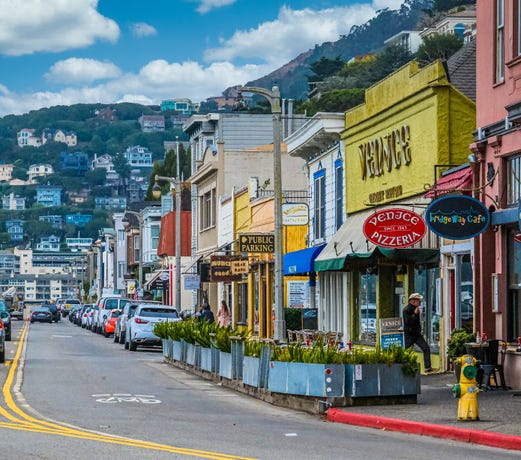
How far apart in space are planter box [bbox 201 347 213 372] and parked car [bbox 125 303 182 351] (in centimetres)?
1378

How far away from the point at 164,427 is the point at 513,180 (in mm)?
8912

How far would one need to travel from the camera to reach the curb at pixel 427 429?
15.9 meters

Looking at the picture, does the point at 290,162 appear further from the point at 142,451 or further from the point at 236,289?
the point at 142,451

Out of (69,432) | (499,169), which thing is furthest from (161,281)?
(69,432)

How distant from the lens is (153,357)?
40.0 meters

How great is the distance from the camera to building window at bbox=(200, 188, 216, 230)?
2479 inches

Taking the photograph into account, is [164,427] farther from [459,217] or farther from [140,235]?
[140,235]

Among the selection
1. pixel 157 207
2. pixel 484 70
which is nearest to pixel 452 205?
pixel 484 70

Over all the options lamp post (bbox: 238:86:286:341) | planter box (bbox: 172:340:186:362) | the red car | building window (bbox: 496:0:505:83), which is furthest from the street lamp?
building window (bbox: 496:0:505:83)

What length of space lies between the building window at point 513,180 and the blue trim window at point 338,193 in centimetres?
1315

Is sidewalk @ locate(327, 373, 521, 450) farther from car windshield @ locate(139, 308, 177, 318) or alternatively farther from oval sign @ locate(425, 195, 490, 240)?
car windshield @ locate(139, 308, 177, 318)

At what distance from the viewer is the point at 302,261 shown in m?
37.3

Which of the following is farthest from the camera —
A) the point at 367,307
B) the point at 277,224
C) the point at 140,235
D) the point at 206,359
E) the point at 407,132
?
the point at 140,235

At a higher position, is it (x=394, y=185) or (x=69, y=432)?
(x=394, y=185)
